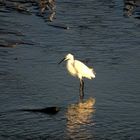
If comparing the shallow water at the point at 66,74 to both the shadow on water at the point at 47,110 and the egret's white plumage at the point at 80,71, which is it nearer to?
the shadow on water at the point at 47,110

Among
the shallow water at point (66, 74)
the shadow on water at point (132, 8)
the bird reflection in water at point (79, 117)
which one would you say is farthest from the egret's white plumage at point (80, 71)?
the shadow on water at point (132, 8)

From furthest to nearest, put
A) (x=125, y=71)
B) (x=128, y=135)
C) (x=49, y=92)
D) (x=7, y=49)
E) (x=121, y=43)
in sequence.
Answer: (x=121, y=43)
(x=7, y=49)
(x=125, y=71)
(x=49, y=92)
(x=128, y=135)

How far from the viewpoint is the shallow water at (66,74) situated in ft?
55.5

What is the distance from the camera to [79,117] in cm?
1777

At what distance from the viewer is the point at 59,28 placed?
94.8 ft

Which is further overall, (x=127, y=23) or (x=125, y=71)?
(x=127, y=23)

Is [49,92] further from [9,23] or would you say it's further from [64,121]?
[9,23]

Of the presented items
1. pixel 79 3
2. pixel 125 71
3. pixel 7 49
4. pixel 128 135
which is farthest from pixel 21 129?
pixel 79 3

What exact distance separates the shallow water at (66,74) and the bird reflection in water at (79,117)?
0.02 m

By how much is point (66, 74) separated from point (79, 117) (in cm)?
447

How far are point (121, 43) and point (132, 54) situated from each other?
1902 mm

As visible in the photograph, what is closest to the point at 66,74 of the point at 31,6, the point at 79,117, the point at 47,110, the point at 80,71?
the point at 80,71

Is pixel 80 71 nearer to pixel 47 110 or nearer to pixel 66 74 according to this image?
pixel 66 74

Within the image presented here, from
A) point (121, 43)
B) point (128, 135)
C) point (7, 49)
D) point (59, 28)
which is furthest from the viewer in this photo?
point (59, 28)
